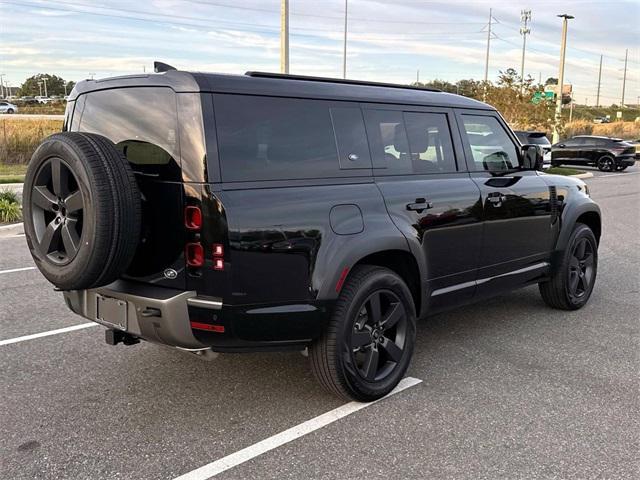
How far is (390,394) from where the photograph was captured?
3.83 m

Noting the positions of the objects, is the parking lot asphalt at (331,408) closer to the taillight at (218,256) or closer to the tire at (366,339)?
the tire at (366,339)

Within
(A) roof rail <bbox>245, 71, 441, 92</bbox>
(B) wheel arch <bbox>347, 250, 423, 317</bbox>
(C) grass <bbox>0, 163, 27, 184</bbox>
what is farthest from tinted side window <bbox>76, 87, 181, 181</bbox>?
(C) grass <bbox>0, 163, 27, 184</bbox>

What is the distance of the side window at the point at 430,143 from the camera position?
165 inches

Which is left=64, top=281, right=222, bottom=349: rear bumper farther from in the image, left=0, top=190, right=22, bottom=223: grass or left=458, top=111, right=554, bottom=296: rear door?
left=0, top=190, right=22, bottom=223: grass

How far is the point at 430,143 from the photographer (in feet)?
14.2

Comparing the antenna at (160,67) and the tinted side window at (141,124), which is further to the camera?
the antenna at (160,67)

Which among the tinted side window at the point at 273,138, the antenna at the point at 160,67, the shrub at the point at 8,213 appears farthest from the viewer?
the shrub at the point at 8,213

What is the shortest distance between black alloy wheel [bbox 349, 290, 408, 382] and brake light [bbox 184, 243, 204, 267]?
3.37 feet

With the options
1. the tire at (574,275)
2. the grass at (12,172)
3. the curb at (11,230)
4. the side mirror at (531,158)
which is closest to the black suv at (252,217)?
the side mirror at (531,158)

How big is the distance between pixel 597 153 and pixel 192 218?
25909 millimetres

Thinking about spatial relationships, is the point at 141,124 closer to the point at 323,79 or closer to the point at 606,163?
the point at 323,79

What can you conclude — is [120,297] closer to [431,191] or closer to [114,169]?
[114,169]

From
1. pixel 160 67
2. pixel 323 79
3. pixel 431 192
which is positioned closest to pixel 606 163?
pixel 431 192

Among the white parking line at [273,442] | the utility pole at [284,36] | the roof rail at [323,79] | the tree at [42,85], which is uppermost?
the tree at [42,85]
